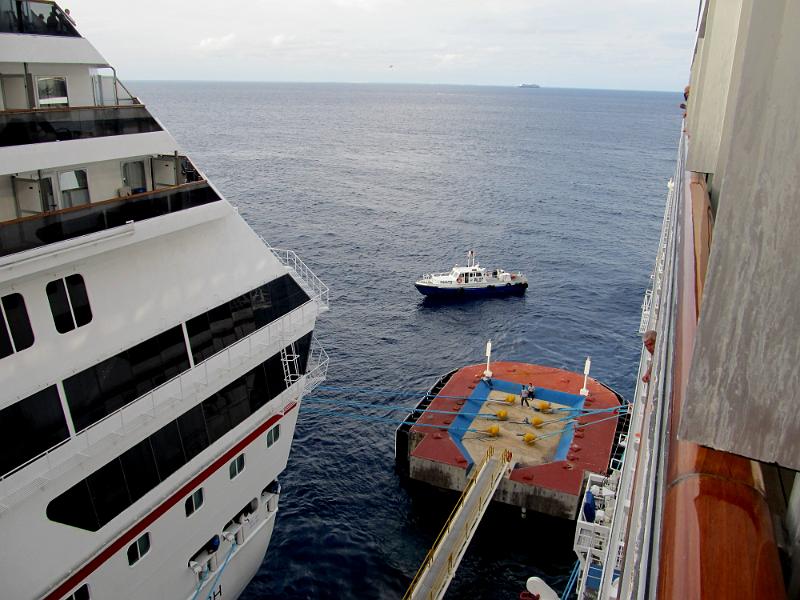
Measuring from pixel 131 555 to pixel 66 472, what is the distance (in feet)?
11.2

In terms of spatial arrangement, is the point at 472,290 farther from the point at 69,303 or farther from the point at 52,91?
the point at 69,303

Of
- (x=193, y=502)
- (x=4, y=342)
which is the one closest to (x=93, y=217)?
(x=4, y=342)

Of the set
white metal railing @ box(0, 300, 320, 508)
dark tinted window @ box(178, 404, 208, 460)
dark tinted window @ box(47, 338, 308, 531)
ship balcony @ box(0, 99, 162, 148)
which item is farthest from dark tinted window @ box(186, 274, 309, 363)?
ship balcony @ box(0, 99, 162, 148)

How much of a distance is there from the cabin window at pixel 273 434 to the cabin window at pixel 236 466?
1.28m

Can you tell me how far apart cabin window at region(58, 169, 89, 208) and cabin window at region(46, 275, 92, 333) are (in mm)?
2645

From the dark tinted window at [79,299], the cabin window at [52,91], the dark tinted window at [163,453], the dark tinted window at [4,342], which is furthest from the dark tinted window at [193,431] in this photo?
the cabin window at [52,91]

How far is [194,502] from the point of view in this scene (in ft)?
57.8

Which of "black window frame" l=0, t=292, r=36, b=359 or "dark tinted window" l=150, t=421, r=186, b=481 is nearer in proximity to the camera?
"black window frame" l=0, t=292, r=36, b=359

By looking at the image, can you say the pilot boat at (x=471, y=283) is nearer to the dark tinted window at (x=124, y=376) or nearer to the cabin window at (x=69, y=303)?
the dark tinted window at (x=124, y=376)

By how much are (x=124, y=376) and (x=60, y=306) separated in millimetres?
2158

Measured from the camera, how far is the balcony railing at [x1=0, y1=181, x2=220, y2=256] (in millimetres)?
12891

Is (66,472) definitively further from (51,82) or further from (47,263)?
(51,82)

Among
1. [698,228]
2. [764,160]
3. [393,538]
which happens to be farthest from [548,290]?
[764,160]

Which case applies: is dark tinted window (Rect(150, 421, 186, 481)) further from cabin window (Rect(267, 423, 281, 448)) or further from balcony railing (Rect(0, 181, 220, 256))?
balcony railing (Rect(0, 181, 220, 256))
